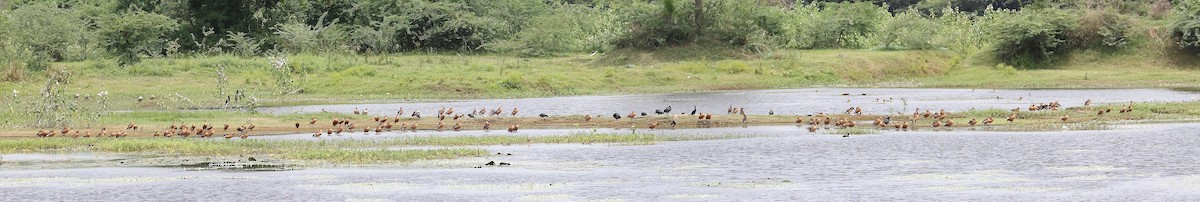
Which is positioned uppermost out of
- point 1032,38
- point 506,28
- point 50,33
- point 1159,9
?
point 1159,9

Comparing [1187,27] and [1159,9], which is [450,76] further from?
[1159,9]

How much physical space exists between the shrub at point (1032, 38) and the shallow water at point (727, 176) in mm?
31282

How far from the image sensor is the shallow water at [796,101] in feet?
135

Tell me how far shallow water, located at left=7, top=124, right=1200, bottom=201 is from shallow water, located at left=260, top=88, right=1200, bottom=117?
34.1ft

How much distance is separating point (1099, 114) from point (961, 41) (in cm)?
3356

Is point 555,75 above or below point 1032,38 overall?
below

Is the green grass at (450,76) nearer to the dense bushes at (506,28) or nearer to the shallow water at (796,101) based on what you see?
the dense bushes at (506,28)

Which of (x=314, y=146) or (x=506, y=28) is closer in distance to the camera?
(x=314, y=146)

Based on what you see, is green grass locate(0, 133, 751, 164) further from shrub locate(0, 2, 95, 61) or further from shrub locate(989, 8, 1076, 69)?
shrub locate(989, 8, 1076, 69)

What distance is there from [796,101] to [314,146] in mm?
19046

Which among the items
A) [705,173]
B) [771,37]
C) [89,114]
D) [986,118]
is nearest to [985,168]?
[705,173]

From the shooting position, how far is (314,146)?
29.6 m

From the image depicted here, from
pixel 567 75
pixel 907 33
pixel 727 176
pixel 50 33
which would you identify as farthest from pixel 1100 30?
pixel 727 176

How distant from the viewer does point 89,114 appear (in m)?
34.6
